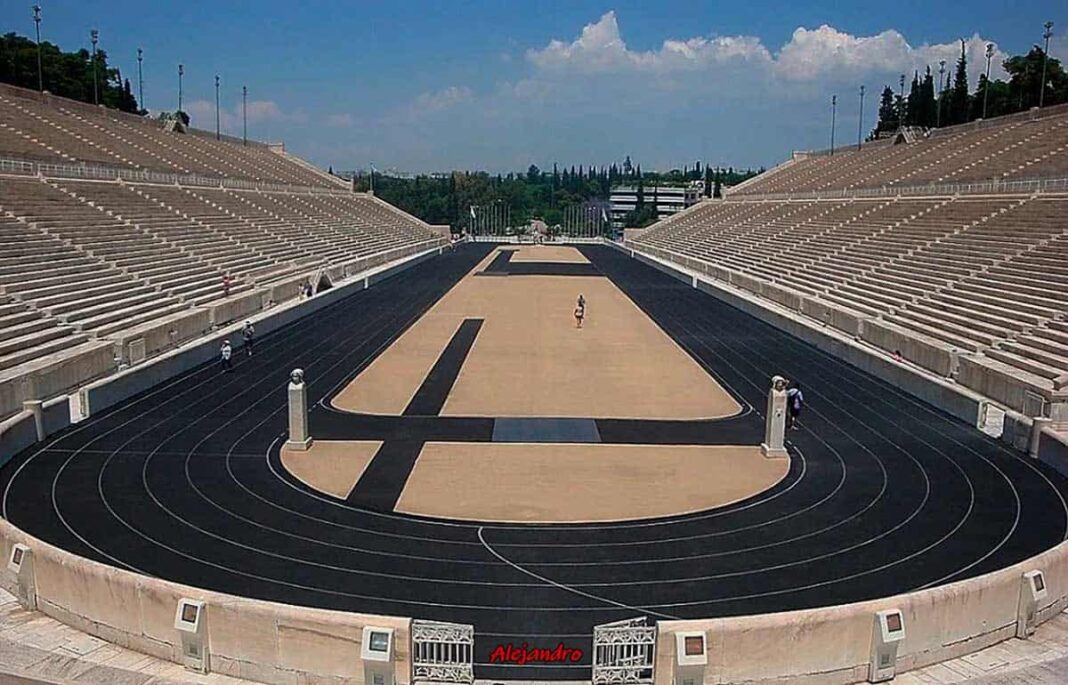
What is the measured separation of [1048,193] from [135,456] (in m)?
32.8

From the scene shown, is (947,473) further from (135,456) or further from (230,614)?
(135,456)

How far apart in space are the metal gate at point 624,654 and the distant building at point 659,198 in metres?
A: 155

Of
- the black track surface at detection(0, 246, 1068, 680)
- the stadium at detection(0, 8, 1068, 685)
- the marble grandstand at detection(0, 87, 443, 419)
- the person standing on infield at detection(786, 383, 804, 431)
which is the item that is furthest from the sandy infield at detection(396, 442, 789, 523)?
the marble grandstand at detection(0, 87, 443, 419)

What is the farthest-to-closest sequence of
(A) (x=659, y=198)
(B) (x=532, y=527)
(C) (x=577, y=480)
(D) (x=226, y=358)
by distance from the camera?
(A) (x=659, y=198), (D) (x=226, y=358), (C) (x=577, y=480), (B) (x=532, y=527)

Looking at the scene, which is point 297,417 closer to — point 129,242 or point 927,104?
point 129,242

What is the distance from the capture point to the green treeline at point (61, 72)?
234 ft

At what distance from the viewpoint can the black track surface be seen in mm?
9281

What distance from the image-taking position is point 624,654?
7.38 metres

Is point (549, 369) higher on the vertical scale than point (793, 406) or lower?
lower

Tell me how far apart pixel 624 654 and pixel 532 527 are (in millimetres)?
4015

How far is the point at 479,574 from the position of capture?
32.3 feet

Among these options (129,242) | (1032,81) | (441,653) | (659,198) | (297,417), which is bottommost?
(441,653)

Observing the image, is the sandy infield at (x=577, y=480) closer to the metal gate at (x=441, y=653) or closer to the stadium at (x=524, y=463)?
Answer: the stadium at (x=524, y=463)

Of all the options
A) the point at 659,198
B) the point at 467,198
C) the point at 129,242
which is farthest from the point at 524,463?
the point at 659,198
